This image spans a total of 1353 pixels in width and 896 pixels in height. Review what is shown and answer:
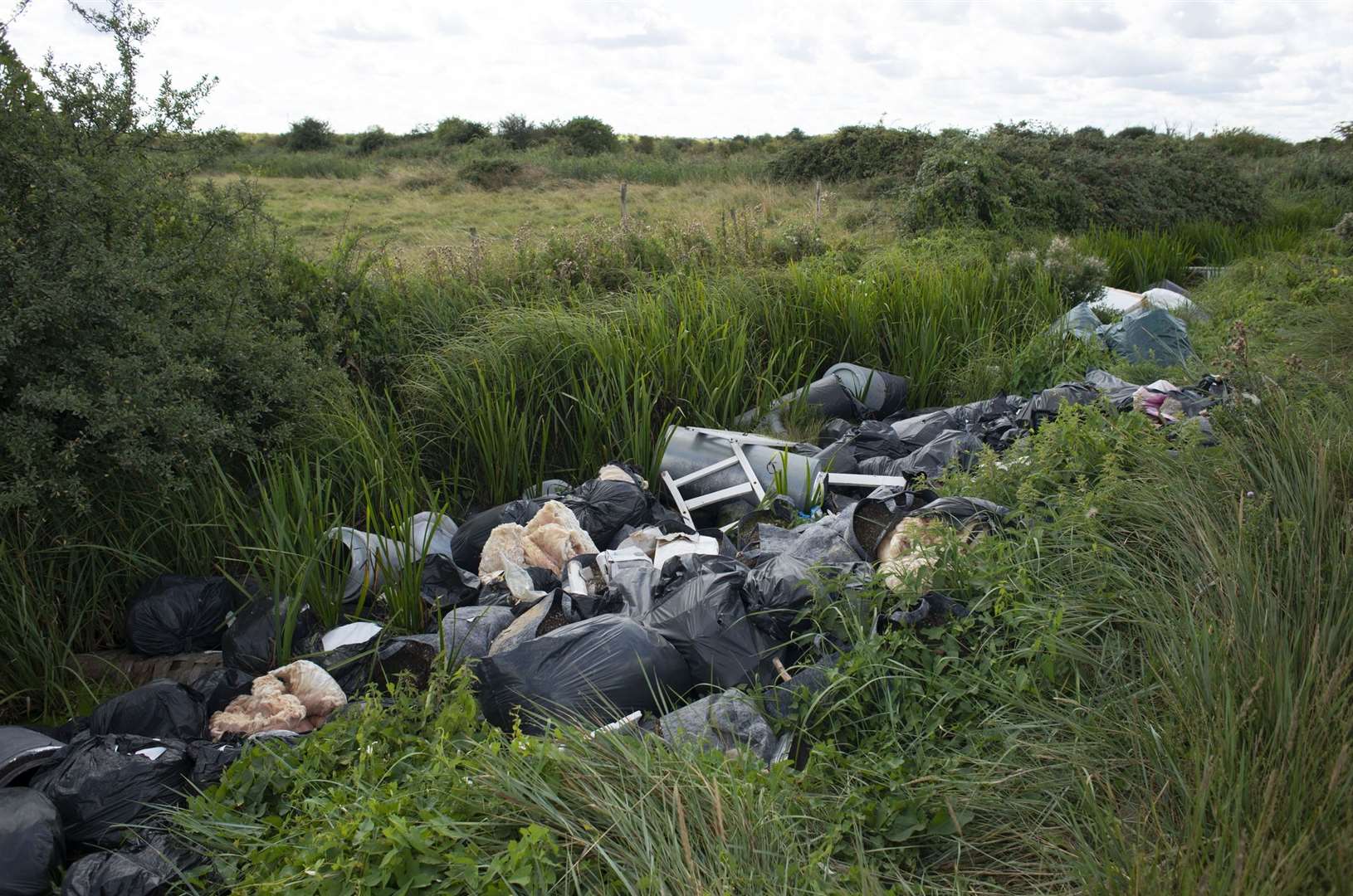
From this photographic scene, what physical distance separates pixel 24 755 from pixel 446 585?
156 centimetres

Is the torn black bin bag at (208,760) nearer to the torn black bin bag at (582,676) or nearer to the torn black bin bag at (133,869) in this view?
the torn black bin bag at (133,869)

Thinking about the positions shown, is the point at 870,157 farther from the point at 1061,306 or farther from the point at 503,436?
the point at 503,436

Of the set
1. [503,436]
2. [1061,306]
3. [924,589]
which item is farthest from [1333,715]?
[1061,306]

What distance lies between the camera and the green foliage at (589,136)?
3850 centimetres

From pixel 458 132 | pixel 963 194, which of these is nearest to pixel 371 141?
pixel 458 132

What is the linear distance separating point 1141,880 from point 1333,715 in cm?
68

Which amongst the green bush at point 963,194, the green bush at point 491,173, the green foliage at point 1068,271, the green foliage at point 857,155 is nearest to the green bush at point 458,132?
the green bush at point 491,173

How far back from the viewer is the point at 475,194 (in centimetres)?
2500

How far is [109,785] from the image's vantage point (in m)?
2.58

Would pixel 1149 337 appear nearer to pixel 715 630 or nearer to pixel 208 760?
pixel 715 630

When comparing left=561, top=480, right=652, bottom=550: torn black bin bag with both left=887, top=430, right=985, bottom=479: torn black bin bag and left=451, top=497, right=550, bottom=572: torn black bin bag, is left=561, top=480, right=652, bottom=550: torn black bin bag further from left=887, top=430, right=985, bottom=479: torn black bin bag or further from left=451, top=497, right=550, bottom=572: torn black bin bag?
left=887, top=430, right=985, bottom=479: torn black bin bag

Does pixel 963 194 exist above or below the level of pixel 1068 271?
above

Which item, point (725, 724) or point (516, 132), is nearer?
point (725, 724)

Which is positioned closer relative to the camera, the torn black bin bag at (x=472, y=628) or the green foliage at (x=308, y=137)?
the torn black bin bag at (x=472, y=628)
